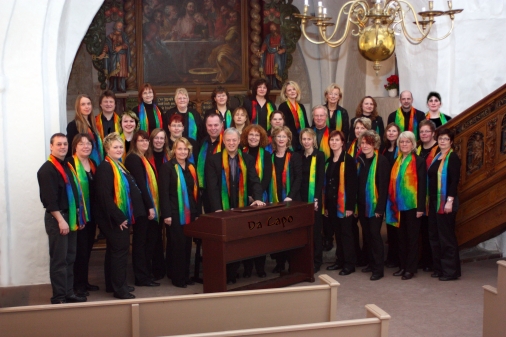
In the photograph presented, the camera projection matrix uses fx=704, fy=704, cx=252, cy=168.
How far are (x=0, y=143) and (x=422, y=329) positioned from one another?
15.7 ft

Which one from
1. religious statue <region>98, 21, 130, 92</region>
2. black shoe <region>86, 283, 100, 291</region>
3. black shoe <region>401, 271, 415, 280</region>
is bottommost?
black shoe <region>86, 283, 100, 291</region>

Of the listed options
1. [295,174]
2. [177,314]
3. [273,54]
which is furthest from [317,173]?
[273,54]

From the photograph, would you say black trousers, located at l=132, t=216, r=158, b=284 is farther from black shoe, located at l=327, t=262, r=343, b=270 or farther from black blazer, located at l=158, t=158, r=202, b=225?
black shoe, located at l=327, t=262, r=343, b=270

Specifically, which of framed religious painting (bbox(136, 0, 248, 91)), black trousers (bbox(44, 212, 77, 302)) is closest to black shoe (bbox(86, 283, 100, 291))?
black trousers (bbox(44, 212, 77, 302))

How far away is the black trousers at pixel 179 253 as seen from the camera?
7520mm

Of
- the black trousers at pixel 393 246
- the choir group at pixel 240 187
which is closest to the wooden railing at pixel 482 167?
the choir group at pixel 240 187

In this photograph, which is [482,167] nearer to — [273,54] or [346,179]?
[346,179]

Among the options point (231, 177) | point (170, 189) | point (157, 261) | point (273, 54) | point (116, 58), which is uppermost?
point (273, 54)

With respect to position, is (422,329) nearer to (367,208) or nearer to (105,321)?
(367,208)

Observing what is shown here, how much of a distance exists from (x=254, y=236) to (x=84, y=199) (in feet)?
5.69

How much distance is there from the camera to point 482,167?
7.95m

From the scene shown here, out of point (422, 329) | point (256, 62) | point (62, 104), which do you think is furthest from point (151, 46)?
point (422, 329)

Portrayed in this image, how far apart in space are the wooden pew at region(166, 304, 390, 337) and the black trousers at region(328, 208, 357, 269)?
13.1 feet

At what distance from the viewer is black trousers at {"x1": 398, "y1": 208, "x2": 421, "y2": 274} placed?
25.6 feet
